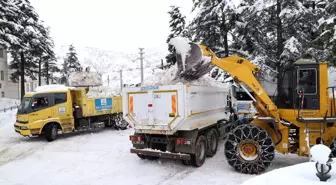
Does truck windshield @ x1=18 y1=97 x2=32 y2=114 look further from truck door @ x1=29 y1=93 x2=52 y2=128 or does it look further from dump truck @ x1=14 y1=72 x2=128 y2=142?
truck door @ x1=29 y1=93 x2=52 y2=128

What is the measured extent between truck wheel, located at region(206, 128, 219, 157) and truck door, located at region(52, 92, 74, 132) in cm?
746

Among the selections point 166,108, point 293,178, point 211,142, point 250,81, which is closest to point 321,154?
point 293,178

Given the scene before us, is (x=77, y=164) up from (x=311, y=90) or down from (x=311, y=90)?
down

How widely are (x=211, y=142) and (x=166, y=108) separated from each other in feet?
8.33

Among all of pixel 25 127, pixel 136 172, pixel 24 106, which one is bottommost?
pixel 136 172

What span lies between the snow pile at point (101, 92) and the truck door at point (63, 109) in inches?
54.0

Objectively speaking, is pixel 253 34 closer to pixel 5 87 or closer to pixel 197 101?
pixel 197 101

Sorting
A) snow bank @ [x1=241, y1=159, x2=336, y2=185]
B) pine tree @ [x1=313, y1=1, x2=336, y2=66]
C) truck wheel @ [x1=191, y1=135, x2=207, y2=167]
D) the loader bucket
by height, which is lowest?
truck wheel @ [x1=191, y1=135, x2=207, y2=167]

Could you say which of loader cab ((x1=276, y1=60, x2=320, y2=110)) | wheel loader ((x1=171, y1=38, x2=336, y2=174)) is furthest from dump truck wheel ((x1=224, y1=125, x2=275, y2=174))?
loader cab ((x1=276, y1=60, x2=320, y2=110))

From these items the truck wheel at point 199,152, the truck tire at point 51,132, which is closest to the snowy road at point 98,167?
the truck wheel at point 199,152

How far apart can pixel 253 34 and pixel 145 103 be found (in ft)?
42.0

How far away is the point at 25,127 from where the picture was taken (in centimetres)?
1272

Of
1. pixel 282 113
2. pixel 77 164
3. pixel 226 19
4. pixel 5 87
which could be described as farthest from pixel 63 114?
pixel 5 87

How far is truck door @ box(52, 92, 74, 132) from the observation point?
539 inches
